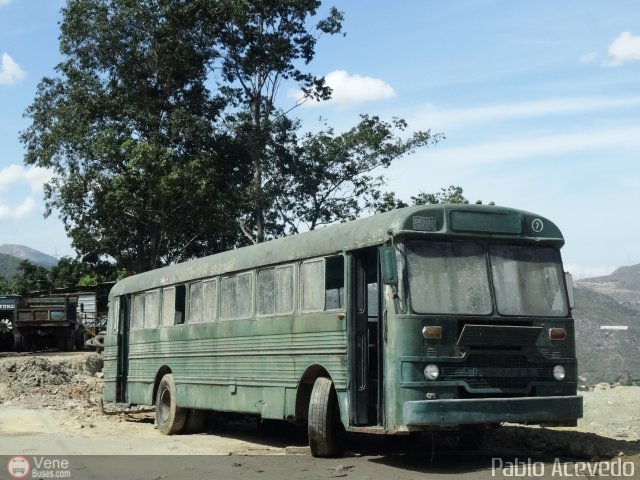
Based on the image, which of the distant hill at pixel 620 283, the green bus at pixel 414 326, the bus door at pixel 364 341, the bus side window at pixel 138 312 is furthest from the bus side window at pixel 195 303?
the distant hill at pixel 620 283

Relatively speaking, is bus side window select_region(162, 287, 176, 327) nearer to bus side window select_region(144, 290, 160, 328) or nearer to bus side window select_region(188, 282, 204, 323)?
bus side window select_region(144, 290, 160, 328)

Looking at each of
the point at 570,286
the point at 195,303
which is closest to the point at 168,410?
→ the point at 195,303

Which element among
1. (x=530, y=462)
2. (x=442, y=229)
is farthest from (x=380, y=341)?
(x=530, y=462)

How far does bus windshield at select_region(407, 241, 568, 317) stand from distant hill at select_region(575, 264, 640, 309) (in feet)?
498

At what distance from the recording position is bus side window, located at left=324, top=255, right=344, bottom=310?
10.5m

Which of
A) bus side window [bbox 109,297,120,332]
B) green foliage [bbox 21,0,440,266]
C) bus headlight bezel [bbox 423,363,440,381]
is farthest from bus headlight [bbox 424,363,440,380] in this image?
green foliage [bbox 21,0,440,266]

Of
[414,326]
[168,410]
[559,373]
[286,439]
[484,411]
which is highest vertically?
[414,326]

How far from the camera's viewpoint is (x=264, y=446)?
499 inches

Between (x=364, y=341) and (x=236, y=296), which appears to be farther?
(x=236, y=296)

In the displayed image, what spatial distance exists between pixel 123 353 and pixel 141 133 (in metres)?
17.1

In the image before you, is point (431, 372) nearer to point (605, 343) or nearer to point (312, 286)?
point (312, 286)

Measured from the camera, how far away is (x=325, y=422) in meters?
10.3

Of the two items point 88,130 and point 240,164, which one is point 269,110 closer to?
point 240,164

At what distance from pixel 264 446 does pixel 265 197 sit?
69.1ft
